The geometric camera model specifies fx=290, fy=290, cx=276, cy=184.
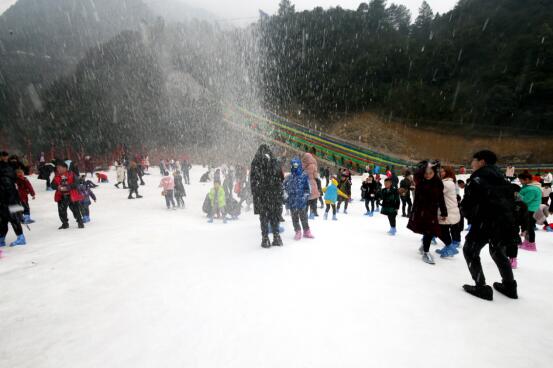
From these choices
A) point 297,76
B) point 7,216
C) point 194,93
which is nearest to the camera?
point 7,216

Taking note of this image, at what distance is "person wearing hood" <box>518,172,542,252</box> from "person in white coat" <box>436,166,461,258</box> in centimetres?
195

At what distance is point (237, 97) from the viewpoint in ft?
148

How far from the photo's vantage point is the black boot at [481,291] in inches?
128

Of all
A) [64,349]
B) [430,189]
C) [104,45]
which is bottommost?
[64,349]

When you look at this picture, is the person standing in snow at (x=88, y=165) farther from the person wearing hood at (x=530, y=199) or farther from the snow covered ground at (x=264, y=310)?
the person wearing hood at (x=530, y=199)

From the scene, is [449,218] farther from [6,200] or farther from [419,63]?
[419,63]

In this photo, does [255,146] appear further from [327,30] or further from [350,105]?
[327,30]

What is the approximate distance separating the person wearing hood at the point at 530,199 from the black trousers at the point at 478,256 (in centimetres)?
352

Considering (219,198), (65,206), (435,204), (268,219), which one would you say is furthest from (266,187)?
(65,206)

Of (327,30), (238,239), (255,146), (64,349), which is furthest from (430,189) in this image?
(327,30)

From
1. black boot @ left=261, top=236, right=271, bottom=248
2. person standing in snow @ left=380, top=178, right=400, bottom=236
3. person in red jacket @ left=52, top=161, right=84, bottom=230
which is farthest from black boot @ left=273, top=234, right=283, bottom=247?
person in red jacket @ left=52, top=161, right=84, bottom=230

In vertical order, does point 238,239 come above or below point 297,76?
below

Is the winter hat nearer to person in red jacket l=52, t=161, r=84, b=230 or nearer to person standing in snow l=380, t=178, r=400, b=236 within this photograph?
person standing in snow l=380, t=178, r=400, b=236

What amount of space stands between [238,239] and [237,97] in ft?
138
